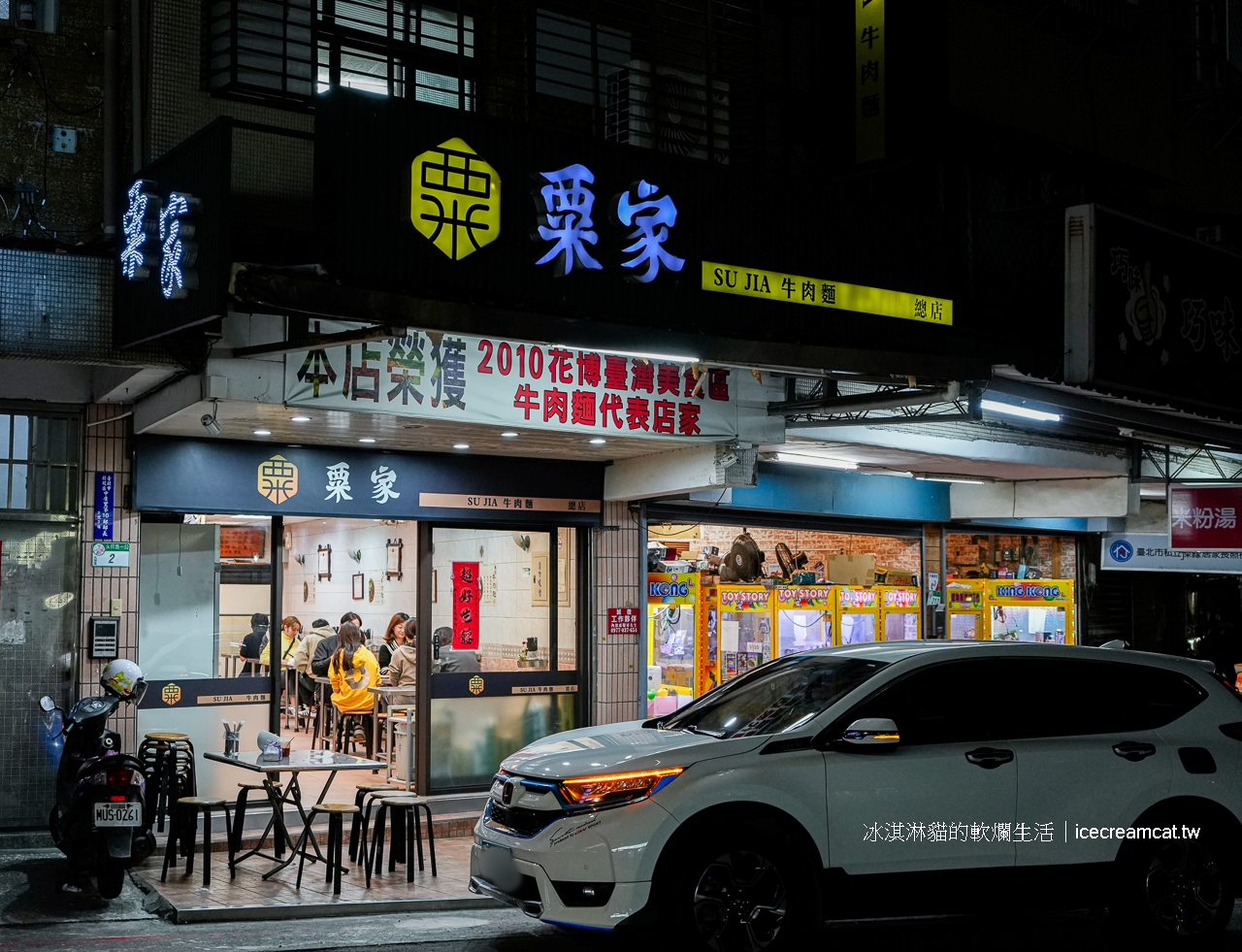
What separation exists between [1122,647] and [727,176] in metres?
5.02

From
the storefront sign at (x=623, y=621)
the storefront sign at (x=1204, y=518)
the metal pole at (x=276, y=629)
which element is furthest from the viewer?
the storefront sign at (x=1204, y=518)

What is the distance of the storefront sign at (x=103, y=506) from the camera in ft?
38.7

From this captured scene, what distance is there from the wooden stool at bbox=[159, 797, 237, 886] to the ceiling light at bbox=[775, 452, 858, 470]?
7944 millimetres

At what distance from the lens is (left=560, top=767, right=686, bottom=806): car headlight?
23.6ft

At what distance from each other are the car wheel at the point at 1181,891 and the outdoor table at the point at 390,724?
779 centimetres

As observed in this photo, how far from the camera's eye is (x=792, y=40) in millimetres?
15531

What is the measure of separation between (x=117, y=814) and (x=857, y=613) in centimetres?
1082

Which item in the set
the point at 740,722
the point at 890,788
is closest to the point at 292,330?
the point at 740,722

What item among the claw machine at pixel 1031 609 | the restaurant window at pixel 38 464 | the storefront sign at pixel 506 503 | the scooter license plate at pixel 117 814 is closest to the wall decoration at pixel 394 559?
the storefront sign at pixel 506 503

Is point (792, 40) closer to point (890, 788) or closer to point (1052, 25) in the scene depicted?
point (1052, 25)

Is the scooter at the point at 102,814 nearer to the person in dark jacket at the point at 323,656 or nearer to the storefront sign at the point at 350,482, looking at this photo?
the storefront sign at the point at 350,482

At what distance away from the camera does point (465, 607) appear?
14.1 meters

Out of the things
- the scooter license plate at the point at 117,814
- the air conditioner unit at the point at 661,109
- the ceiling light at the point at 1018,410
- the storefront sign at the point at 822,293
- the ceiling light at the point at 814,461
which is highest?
the air conditioner unit at the point at 661,109

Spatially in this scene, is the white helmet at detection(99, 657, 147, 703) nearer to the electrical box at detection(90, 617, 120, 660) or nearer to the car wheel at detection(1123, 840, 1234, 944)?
the electrical box at detection(90, 617, 120, 660)
